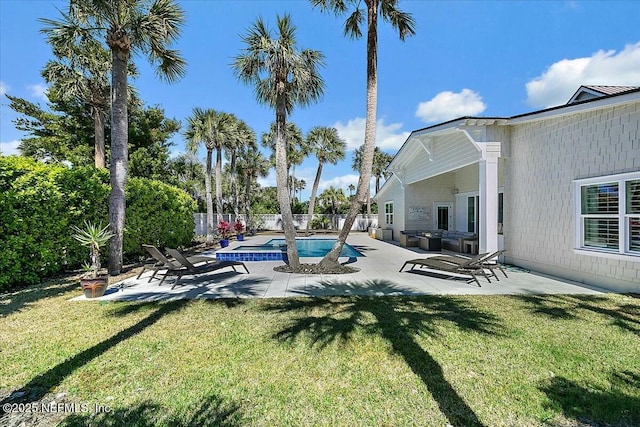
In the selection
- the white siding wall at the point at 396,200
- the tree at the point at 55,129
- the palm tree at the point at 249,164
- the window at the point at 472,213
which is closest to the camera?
the window at the point at 472,213

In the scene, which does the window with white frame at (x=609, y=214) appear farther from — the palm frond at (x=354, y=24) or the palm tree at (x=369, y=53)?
the palm frond at (x=354, y=24)

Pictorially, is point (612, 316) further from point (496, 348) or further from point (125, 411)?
point (125, 411)

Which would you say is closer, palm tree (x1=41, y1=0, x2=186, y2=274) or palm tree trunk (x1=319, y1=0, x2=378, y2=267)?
palm tree (x1=41, y1=0, x2=186, y2=274)

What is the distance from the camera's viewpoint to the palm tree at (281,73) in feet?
31.8

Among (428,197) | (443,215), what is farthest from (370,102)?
(443,215)

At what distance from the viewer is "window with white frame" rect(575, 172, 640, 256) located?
724cm

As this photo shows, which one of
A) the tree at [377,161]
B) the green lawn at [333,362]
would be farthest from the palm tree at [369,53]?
the tree at [377,161]

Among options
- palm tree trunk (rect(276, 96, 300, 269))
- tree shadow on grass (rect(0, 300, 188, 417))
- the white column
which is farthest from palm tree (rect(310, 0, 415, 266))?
tree shadow on grass (rect(0, 300, 188, 417))

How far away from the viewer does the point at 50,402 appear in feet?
10.3

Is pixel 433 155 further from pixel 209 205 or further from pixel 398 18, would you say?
pixel 209 205

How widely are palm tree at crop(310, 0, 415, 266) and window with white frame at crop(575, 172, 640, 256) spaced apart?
583cm

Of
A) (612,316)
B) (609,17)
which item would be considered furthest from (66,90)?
(609,17)

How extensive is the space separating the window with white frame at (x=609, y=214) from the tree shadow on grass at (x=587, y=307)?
5.29ft

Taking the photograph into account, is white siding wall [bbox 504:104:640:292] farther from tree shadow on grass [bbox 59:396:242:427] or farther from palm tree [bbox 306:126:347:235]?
palm tree [bbox 306:126:347:235]
